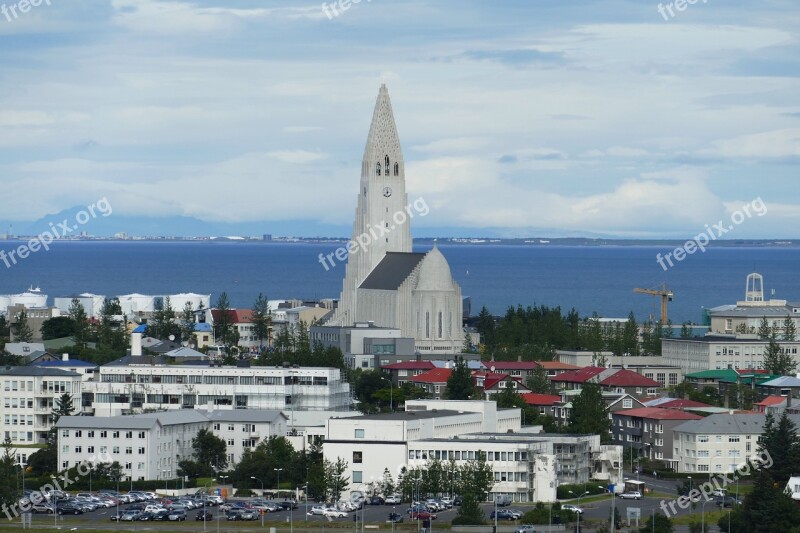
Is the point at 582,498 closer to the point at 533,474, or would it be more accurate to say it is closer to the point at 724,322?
the point at 533,474

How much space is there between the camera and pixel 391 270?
6127 inches

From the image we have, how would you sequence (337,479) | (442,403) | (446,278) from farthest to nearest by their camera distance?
1. (446,278)
2. (442,403)
3. (337,479)

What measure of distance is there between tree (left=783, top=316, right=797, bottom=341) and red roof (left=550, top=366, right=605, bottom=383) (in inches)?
916

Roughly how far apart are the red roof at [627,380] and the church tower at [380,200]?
44.4 meters

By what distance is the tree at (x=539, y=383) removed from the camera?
117688mm

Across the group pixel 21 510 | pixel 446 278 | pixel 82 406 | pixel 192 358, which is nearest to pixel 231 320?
pixel 446 278

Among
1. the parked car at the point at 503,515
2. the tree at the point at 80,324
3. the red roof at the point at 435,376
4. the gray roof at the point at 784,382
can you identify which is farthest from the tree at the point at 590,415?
the tree at the point at 80,324

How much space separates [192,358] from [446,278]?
102ft

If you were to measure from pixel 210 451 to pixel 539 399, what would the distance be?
25.9m

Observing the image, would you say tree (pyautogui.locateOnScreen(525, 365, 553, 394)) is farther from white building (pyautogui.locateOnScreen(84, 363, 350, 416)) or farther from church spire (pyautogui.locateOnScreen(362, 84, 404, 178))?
church spire (pyautogui.locateOnScreen(362, 84, 404, 178))

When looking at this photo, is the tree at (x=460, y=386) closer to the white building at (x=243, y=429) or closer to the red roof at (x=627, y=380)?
the red roof at (x=627, y=380)

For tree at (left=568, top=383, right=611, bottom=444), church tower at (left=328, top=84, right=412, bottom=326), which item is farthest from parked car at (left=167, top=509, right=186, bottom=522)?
church tower at (left=328, top=84, right=412, bottom=326)

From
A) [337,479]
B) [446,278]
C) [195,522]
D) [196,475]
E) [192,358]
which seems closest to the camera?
[195,522]

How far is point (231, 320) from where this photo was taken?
163m
